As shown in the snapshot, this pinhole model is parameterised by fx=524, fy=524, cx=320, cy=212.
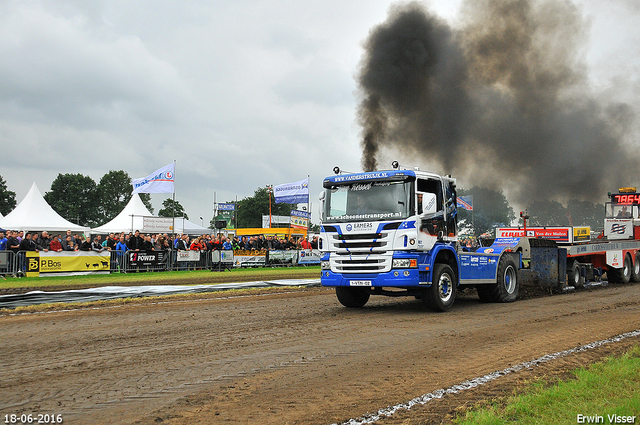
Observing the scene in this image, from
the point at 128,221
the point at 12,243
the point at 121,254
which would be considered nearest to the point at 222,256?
the point at 121,254

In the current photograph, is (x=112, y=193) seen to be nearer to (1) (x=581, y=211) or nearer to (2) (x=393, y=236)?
(1) (x=581, y=211)

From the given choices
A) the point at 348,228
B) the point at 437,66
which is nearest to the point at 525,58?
the point at 437,66

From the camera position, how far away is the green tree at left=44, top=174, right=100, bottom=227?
109 meters

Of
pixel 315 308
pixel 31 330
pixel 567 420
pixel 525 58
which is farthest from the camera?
pixel 525 58

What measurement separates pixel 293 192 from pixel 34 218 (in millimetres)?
19193

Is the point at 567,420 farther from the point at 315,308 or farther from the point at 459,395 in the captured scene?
the point at 315,308

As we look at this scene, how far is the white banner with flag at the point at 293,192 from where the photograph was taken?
42406 mm

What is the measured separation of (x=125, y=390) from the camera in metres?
5.26

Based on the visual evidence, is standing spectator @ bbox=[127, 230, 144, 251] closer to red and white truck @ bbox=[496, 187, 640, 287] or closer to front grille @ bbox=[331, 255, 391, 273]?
front grille @ bbox=[331, 255, 391, 273]

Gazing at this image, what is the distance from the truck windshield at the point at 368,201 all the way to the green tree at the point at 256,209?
120 m

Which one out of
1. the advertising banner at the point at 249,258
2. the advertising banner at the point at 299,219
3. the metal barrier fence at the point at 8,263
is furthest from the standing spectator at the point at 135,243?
the advertising banner at the point at 299,219

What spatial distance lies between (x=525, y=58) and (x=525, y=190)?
20.3 feet

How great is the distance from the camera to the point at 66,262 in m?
21.7

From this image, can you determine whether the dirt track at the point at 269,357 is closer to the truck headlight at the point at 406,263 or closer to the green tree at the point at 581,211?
the truck headlight at the point at 406,263
